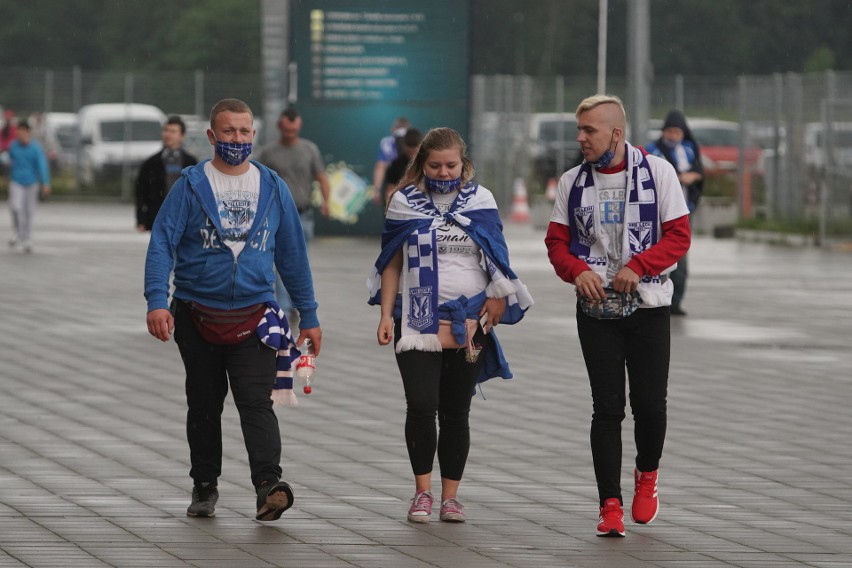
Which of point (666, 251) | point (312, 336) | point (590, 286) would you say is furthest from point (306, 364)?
point (666, 251)

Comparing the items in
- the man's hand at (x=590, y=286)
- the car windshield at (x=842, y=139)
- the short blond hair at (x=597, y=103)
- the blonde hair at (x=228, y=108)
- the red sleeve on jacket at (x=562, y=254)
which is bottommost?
the man's hand at (x=590, y=286)

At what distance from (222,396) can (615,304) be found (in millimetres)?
1534

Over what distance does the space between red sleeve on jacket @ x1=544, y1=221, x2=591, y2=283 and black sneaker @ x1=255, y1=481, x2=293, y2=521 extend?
1262mm

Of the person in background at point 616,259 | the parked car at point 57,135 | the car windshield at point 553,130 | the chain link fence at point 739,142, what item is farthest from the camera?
the parked car at point 57,135

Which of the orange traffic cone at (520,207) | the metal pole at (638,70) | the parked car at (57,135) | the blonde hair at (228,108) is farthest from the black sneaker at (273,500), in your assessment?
the parked car at (57,135)

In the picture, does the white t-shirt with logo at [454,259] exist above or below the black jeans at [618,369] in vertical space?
above

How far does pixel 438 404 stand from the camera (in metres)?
7.29

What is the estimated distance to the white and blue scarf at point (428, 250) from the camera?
282 inches

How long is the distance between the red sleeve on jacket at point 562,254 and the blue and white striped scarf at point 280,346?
3.33ft

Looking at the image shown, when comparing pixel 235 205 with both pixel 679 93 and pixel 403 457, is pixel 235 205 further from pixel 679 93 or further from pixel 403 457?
pixel 679 93

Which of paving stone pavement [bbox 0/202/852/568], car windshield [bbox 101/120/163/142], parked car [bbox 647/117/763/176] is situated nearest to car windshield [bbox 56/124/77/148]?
car windshield [bbox 101/120/163/142]

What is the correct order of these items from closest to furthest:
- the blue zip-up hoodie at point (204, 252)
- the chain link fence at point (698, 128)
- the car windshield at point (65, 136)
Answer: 1. the blue zip-up hoodie at point (204, 252)
2. the chain link fence at point (698, 128)
3. the car windshield at point (65, 136)

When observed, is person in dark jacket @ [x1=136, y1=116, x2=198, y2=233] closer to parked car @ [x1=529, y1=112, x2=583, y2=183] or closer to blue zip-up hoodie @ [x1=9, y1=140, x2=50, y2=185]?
blue zip-up hoodie @ [x1=9, y1=140, x2=50, y2=185]

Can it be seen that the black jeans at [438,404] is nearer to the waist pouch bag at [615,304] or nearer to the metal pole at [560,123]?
the waist pouch bag at [615,304]
